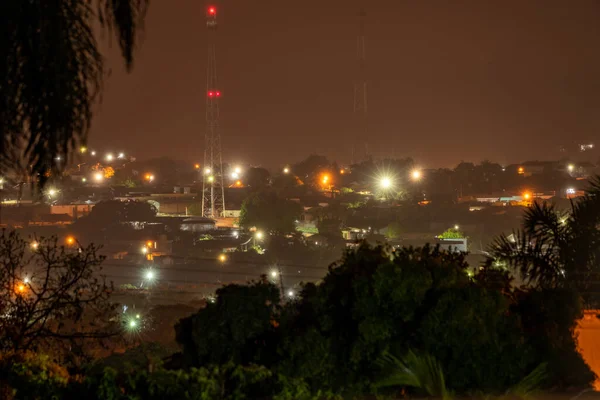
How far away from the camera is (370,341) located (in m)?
5.76

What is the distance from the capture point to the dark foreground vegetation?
17.5 feet

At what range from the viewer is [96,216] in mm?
35031

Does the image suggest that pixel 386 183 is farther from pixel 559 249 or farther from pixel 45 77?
pixel 45 77

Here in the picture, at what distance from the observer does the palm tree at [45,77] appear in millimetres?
2873

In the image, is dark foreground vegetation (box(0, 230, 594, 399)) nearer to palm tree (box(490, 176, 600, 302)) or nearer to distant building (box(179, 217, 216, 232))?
palm tree (box(490, 176, 600, 302))

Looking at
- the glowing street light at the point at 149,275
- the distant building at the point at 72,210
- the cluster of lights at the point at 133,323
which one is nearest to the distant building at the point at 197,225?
the distant building at the point at 72,210

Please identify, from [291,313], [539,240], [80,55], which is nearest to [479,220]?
[539,240]

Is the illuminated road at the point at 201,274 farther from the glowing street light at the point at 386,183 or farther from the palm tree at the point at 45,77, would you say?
the glowing street light at the point at 386,183

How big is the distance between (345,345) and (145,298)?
1480cm

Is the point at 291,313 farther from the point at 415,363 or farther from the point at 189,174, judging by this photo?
the point at 189,174

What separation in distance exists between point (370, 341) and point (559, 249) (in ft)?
11.0

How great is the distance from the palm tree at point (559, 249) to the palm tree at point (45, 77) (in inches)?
229

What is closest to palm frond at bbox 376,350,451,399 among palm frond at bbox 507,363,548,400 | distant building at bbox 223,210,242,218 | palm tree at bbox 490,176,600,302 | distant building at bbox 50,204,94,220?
palm frond at bbox 507,363,548,400

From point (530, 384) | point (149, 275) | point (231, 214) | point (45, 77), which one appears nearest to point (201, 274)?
point (149, 275)
